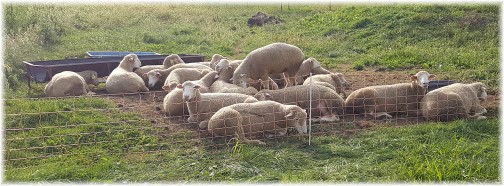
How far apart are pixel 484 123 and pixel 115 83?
7.38 meters

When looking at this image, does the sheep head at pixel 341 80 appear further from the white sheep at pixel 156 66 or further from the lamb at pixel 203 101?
the white sheep at pixel 156 66

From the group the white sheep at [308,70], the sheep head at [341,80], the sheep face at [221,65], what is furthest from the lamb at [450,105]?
the sheep face at [221,65]

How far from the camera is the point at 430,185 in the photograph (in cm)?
604

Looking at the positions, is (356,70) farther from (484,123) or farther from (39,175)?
(39,175)

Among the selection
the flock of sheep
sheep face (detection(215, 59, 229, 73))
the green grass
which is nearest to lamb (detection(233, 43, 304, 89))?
the flock of sheep

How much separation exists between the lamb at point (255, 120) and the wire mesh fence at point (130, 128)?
17mm

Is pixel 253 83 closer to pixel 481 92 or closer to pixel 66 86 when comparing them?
pixel 66 86

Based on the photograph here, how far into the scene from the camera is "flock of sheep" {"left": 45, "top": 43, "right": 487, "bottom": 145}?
331 inches

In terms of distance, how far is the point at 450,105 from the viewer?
920 cm

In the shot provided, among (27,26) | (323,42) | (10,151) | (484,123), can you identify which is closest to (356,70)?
(323,42)

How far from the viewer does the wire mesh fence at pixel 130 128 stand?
25.2 feet

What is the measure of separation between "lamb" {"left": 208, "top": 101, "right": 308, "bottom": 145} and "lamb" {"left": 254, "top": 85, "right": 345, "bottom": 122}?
90 cm

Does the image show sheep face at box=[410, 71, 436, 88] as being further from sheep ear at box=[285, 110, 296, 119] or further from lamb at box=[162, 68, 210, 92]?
lamb at box=[162, 68, 210, 92]

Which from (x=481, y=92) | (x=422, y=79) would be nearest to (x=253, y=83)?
(x=422, y=79)
